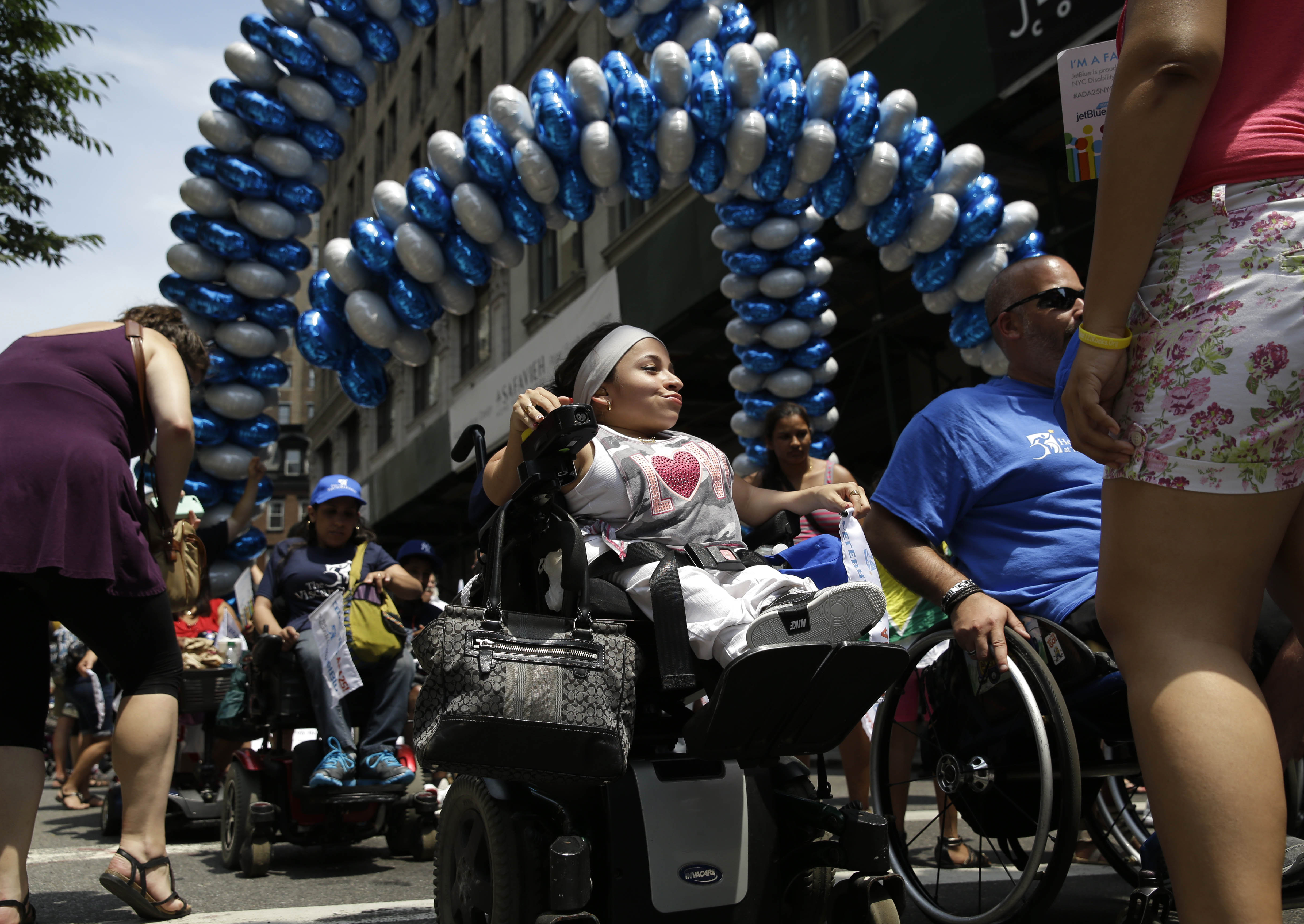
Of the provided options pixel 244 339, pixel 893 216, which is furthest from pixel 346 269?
pixel 893 216

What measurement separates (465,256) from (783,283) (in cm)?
235

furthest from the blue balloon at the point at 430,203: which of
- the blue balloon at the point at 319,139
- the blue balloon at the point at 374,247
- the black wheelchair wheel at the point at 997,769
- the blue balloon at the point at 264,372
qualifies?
the black wheelchair wheel at the point at 997,769

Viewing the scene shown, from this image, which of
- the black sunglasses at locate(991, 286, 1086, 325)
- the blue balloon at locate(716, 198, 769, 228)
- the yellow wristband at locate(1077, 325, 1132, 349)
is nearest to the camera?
the yellow wristband at locate(1077, 325, 1132, 349)

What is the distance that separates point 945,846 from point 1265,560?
217cm

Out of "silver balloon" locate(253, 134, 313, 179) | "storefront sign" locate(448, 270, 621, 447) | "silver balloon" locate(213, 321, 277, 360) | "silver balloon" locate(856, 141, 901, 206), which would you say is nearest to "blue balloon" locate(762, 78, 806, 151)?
"silver balloon" locate(856, 141, 901, 206)

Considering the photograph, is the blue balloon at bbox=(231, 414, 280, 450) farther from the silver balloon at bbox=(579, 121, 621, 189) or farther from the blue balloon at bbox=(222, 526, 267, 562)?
the silver balloon at bbox=(579, 121, 621, 189)

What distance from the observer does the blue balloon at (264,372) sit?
6.10 meters

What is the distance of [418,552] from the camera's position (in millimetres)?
6246

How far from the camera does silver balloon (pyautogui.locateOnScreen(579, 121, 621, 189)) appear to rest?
5820mm

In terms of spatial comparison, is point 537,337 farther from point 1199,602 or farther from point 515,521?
point 1199,602

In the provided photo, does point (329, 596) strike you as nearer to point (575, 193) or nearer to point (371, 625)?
point (371, 625)

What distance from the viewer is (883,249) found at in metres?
6.43

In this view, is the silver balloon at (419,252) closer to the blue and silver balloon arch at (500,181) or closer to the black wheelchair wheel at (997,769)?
the blue and silver balloon arch at (500,181)

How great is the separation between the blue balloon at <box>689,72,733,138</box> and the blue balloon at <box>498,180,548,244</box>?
1.03m
